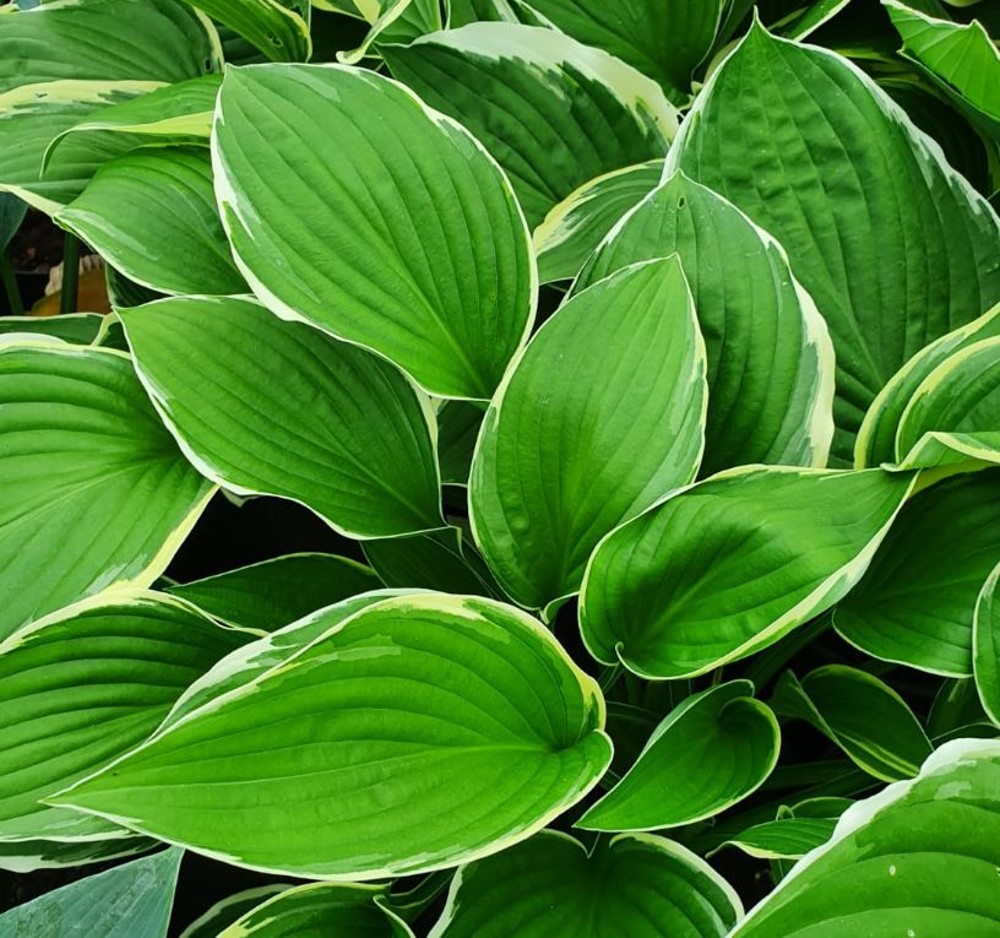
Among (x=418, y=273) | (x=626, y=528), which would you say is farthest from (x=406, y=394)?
(x=626, y=528)

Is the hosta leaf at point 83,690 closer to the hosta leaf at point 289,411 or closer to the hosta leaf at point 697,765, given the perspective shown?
the hosta leaf at point 289,411

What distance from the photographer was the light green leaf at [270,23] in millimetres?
749

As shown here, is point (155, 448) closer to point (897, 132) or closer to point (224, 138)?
point (224, 138)

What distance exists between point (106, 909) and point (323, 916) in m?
0.21

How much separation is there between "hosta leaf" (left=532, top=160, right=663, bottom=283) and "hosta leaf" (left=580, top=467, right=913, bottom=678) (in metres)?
0.27

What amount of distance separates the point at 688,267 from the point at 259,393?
0.90 feet

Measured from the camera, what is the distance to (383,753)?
0.49 meters

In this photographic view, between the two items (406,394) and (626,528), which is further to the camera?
(406,394)

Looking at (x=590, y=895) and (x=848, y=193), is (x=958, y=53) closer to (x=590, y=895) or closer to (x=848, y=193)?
(x=848, y=193)

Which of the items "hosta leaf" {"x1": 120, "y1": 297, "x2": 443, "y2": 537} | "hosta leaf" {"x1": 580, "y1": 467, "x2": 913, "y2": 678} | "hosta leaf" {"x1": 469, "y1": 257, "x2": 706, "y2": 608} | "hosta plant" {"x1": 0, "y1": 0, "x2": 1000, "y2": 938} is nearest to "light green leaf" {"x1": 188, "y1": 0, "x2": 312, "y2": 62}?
"hosta plant" {"x1": 0, "y1": 0, "x2": 1000, "y2": 938}

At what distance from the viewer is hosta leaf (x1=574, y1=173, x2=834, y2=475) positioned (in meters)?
0.59

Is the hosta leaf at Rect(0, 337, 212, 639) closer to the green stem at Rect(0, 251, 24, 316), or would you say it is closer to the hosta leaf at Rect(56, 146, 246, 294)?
the hosta leaf at Rect(56, 146, 246, 294)

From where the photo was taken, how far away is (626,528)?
0.56 meters

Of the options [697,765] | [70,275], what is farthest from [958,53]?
[70,275]
